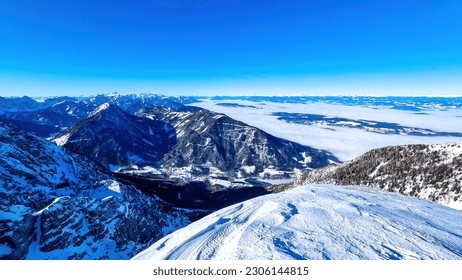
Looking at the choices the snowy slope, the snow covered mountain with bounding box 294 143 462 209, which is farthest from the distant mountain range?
the snow covered mountain with bounding box 294 143 462 209

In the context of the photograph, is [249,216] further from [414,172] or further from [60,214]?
[60,214]

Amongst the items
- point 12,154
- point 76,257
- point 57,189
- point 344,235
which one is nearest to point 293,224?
point 344,235

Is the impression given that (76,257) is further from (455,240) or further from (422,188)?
(422,188)

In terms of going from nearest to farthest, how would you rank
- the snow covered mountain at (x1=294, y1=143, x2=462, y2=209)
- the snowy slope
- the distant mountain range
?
the snowy slope, the distant mountain range, the snow covered mountain at (x1=294, y1=143, x2=462, y2=209)

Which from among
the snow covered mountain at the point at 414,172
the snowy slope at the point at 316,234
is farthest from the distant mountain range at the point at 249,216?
the snow covered mountain at the point at 414,172

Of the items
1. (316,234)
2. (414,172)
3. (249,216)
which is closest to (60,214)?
(249,216)

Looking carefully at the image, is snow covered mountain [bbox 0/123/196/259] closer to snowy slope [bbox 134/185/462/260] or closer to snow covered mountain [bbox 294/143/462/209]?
snowy slope [bbox 134/185/462/260]
